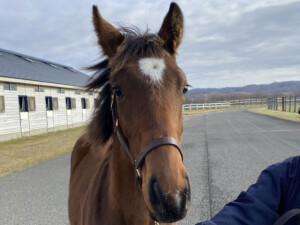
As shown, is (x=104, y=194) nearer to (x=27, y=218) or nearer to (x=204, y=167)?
(x=27, y=218)

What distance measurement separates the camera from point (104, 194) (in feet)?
6.36

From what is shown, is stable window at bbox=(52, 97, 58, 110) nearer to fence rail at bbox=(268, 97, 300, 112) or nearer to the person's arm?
the person's arm

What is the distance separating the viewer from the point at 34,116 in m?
16.3

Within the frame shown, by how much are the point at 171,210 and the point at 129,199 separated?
575mm

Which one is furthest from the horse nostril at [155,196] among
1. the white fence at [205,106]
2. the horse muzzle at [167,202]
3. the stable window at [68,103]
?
the white fence at [205,106]

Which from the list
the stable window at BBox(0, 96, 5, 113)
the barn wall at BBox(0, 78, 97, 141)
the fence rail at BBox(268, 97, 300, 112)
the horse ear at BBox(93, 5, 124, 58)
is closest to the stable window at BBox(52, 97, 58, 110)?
the barn wall at BBox(0, 78, 97, 141)

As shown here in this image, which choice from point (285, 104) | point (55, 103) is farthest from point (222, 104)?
point (55, 103)

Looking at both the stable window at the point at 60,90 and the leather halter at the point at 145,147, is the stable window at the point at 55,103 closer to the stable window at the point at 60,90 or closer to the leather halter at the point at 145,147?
the stable window at the point at 60,90

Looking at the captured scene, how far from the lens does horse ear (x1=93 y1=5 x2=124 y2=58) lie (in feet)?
5.92

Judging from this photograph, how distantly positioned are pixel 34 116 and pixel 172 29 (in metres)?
16.9

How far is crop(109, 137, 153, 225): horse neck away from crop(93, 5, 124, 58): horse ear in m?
0.75

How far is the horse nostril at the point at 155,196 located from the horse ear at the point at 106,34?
1.11m

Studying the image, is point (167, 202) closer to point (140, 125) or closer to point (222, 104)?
point (140, 125)

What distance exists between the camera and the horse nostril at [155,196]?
1.17 meters
